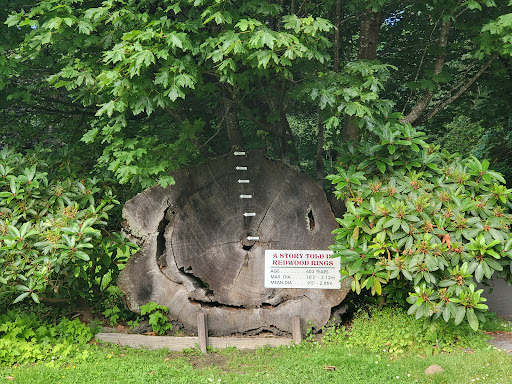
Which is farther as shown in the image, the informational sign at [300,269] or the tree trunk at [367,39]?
the tree trunk at [367,39]

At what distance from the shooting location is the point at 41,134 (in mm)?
7492

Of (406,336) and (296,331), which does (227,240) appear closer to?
(296,331)

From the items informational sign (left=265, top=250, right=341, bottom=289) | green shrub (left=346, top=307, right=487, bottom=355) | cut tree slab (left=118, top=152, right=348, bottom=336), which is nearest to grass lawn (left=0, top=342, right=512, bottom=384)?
green shrub (left=346, top=307, right=487, bottom=355)

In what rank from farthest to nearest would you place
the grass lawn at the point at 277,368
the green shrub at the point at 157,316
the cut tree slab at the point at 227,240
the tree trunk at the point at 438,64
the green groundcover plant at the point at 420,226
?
the tree trunk at the point at 438,64 → the cut tree slab at the point at 227,240 → the green shrub at the point at 157,316 → the green groundcover plant at the point at 420,226 → the grass lawn at the point at 277,368

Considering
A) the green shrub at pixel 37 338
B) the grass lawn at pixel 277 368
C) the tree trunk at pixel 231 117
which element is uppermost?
the tree trunk at pixel 231 117

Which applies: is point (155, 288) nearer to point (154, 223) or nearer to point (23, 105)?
point (154, 223)

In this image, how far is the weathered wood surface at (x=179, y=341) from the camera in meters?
5.63

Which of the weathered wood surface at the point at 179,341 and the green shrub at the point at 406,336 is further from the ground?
the green shrub at the point at 406,336

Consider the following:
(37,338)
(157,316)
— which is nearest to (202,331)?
(157,316)

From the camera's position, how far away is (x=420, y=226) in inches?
199

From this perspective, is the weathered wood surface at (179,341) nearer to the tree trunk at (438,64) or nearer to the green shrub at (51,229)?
the green shrub at (51,229)

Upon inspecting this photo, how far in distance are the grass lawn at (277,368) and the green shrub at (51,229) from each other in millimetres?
780

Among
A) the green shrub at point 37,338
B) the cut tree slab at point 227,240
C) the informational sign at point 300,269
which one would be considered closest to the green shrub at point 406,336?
the cut tree slab at point 227,240

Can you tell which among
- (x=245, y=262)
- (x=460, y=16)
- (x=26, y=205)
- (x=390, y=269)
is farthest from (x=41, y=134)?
(x=460, y=16)
